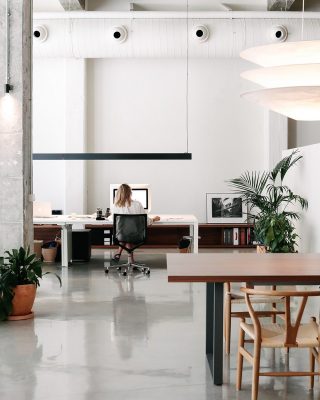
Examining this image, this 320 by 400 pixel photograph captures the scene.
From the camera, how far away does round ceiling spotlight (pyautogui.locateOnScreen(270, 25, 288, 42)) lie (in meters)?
12.6

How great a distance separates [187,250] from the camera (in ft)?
40.9

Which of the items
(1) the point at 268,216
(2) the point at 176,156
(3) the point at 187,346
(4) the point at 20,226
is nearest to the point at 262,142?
(2) the point at 176,156

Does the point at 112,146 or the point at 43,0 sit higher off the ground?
the point at 43,0

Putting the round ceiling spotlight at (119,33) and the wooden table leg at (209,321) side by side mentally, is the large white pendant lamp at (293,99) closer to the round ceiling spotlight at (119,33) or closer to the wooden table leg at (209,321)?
the wooden table leg at (209,321)

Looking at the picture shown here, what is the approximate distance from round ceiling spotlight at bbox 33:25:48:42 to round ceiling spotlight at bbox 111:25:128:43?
1.26 m

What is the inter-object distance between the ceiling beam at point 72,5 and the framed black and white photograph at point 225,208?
176 inches

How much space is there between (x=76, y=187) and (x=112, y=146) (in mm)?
1140

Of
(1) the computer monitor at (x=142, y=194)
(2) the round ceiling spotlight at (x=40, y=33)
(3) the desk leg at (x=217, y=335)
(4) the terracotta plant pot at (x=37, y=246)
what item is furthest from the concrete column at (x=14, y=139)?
(2) the round ceiling spotlight at (x=40, y=33)

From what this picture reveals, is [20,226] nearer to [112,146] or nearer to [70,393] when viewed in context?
[70,393]

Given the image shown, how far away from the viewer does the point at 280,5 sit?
43.9ft

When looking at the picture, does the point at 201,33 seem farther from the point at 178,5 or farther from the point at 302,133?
the point at 302,133

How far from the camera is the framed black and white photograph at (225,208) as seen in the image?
46.4 ft

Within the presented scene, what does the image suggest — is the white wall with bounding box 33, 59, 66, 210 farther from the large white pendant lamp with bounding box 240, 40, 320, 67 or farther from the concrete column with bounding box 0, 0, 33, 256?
the large white pendant lamp with bounding box 240, 40, 320, 67

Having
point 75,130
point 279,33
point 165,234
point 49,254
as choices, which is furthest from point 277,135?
point 49,254
